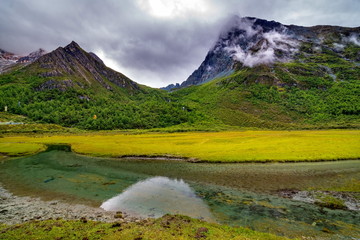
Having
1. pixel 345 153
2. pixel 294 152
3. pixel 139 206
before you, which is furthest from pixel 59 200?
pixel 345 153

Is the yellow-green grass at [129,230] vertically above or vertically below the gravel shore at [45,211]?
above

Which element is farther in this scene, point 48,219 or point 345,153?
point 345,153

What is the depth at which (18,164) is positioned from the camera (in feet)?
162

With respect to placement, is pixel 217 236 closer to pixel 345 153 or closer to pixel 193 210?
pixel 193 210

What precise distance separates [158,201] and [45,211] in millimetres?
12551

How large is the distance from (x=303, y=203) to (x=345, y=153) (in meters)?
36.7

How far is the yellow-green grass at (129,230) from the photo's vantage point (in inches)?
597

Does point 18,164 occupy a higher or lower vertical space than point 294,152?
lower

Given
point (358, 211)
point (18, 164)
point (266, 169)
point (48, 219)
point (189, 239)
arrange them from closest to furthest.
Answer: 1. point (189, 239)
2. point (48, 219)
3. point (358, 211)
4. point (266, 169)
5. point (18, 164)

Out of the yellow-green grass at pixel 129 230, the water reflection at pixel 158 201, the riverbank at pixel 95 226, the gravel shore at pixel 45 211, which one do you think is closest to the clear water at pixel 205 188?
the water reflection at pixel 158 201

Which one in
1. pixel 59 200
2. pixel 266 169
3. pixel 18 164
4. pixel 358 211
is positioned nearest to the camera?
pixel 358 211

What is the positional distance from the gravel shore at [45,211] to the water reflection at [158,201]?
5.61 ft

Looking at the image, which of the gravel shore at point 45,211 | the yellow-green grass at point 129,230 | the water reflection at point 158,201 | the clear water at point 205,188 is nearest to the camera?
the yellow-green grass at point 129,230

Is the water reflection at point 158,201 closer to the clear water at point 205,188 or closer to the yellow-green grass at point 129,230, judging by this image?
the clear water at point 205,188
